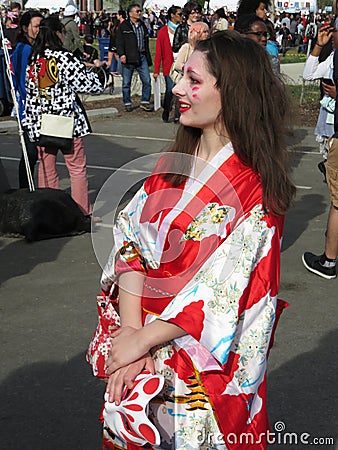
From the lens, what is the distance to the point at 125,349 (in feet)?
7.13

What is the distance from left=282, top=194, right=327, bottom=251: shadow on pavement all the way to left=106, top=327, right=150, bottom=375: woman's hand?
4.74m

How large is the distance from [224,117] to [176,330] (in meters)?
0.63

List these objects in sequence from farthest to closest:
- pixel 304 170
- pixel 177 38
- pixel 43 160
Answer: pixel 177 38 < pixel 304 170 < pixel 43 160

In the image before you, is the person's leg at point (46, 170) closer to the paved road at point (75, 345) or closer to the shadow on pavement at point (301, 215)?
the paved road at point (75, 345)

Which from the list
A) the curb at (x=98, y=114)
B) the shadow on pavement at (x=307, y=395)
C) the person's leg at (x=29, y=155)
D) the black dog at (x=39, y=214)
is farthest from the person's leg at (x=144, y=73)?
the shadow on pavement at (x=307, y=395)

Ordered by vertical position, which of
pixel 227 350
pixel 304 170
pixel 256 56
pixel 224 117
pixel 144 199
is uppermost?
pixel 256 56

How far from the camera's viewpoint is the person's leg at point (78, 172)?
23.5 ft

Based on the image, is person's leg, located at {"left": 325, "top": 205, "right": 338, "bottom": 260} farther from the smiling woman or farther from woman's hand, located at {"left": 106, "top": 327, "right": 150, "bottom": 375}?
woman's hand, located at {"left": 106, "top": 327, "right": 150, "bottom": 375}

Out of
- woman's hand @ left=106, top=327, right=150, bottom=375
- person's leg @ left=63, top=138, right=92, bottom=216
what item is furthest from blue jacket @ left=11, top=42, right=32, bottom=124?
woman's hand @ left=106, top=327, right=150, bottom=375

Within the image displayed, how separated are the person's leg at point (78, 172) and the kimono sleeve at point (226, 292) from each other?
5054mm

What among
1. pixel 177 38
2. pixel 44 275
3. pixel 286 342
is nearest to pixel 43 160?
pixel 44 275

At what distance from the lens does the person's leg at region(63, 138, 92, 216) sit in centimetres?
715

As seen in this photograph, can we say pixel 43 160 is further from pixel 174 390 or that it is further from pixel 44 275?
pixel 174 390

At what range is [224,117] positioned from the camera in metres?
2.27
